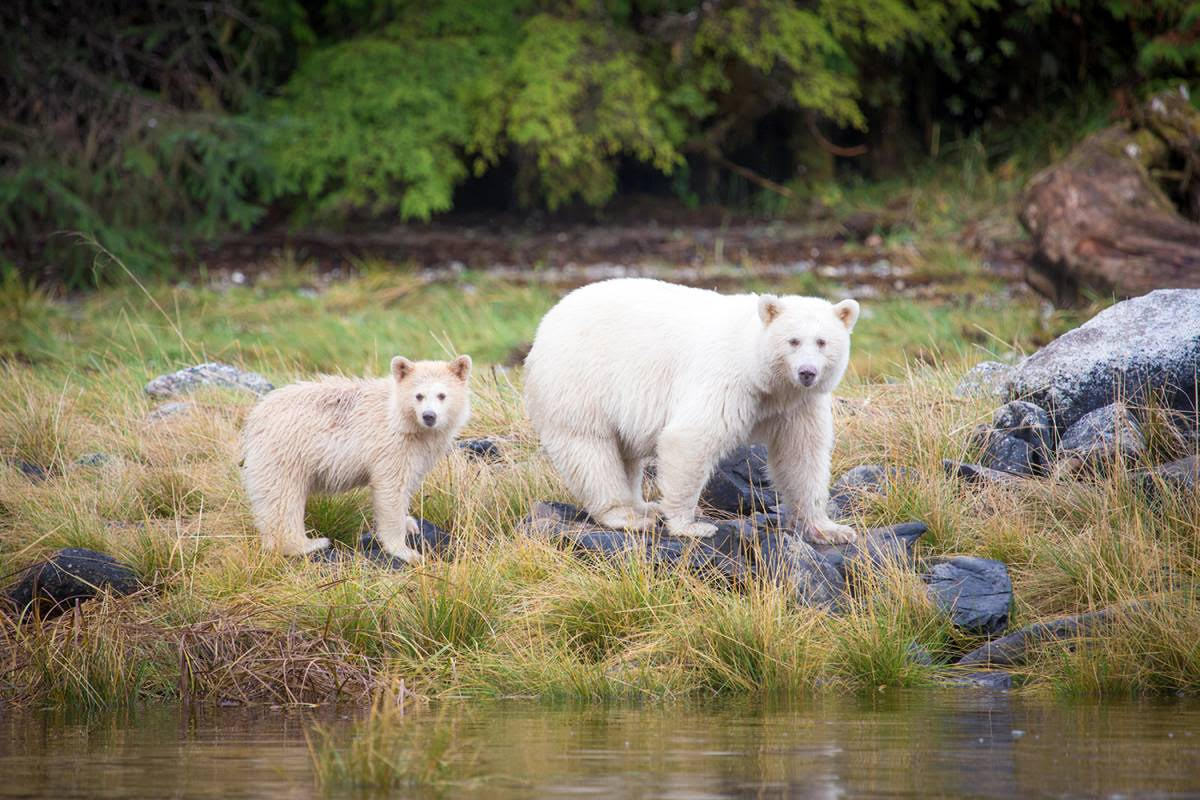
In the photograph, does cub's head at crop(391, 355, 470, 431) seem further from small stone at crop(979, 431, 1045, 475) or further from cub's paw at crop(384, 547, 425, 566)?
small stone at crop(979, 431, 1045, 475)

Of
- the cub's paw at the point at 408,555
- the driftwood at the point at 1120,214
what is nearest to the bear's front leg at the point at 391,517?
the cub's paw at the point at 408,555

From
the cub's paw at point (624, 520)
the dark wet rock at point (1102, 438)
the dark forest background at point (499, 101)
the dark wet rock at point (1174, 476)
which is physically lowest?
the cub's paw at point (624, 520)

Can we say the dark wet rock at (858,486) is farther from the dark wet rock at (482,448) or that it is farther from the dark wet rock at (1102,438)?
the dark wet rock at (482,448)

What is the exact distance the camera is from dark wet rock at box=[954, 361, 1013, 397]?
27.1 feet

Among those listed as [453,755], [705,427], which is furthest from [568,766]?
[705,427]

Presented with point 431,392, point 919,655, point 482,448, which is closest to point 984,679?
point 919,655

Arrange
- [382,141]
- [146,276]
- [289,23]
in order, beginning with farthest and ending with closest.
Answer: [289,23]
[382,141]
[146,276]

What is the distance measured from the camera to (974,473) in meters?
7.43

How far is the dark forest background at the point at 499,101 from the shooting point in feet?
50.7

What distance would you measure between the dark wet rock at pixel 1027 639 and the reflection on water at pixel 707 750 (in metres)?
0.31

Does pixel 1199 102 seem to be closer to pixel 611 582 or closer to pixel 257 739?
pixel 611 582

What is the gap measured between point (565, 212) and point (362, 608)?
47.5 feet

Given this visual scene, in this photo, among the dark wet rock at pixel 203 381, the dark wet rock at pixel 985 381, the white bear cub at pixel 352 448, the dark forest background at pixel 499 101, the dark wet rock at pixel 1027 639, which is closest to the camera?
the dark wet rock at pixel 1027 639

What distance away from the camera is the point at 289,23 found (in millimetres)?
18938
